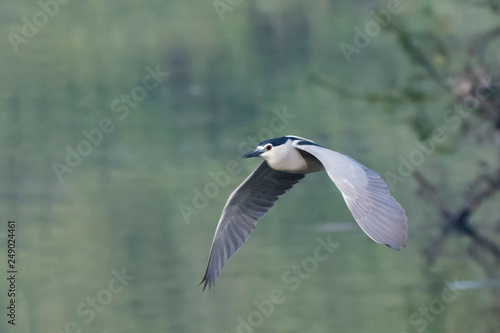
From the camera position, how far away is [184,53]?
16.1 meters

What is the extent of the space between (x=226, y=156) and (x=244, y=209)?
6.11 meters

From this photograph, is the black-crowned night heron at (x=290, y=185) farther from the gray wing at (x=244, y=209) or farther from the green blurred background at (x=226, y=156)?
the green blurred background at (x=226, y=156)

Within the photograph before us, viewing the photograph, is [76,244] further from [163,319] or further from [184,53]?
[184,53]

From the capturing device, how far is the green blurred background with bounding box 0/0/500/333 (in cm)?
925

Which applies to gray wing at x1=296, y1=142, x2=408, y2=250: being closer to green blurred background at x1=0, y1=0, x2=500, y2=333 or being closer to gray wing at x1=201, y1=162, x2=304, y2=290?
gray wing at x1=201, y1=162, x2=304, y2=290

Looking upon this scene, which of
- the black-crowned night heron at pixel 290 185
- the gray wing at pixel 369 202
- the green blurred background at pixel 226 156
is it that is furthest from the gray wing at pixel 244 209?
the green blurred background at pixel 226 156

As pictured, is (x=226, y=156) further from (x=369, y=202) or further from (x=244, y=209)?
(x=369, y=202)

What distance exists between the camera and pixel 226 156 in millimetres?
12258

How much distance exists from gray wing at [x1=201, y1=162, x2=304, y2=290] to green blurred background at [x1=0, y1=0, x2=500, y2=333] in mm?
2701

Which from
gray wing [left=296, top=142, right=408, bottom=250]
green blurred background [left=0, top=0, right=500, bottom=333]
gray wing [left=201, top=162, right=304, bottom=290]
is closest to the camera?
gray wing [left=296, top=142, right=408, bottom=250]

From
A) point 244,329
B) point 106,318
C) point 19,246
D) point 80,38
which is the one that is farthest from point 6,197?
point 80,38

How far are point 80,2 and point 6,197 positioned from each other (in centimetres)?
626

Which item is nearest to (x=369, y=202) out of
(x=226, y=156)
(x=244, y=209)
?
(x=244, y=209)

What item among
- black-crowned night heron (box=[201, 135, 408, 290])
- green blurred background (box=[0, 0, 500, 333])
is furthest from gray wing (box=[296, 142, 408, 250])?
green blurred background (box=[0, 0, 500, 333])
